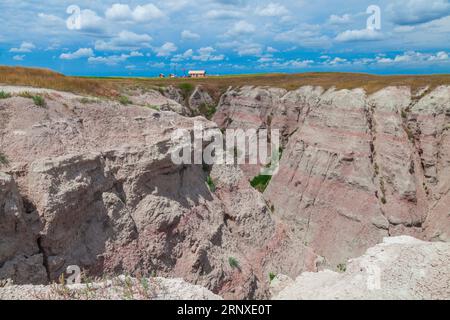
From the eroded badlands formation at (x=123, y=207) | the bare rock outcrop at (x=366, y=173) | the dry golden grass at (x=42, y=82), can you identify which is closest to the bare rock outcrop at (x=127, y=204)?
the eroded badlands formation at (x=123, y=207)

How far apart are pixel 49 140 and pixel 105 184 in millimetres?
2273

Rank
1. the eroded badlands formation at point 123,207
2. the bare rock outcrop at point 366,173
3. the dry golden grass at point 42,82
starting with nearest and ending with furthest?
the eroded badlands formation at point 123,207, the dry golden grass at point 42,82, the bare rock outcrop at point 366,173

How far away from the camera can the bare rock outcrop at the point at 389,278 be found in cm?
880

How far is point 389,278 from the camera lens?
9.34m

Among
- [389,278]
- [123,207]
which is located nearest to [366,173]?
[389,278]

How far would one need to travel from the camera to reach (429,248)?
1059 cm

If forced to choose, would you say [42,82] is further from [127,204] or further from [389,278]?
[389,278]

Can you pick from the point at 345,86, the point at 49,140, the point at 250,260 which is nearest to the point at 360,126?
the point at 345,86

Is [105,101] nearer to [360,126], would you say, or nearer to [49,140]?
[49,140]

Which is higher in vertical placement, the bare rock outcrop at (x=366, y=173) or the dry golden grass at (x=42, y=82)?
the dry golden grass at (x=42, y=82)

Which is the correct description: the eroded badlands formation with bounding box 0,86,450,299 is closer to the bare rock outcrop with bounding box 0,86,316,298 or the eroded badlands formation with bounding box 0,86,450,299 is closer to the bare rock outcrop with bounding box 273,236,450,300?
the bare rock outcrop with bounding box 0,86,316,298

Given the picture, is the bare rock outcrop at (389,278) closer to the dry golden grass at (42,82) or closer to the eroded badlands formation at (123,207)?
the eroded badlands formation at (123,207)

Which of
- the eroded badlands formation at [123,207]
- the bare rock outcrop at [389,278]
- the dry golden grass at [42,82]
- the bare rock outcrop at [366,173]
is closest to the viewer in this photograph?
the bare rock outcrop at [389,278]

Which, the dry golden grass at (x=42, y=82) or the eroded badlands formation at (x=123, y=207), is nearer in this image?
the eroded badlands formation at (x=123, y=207)
